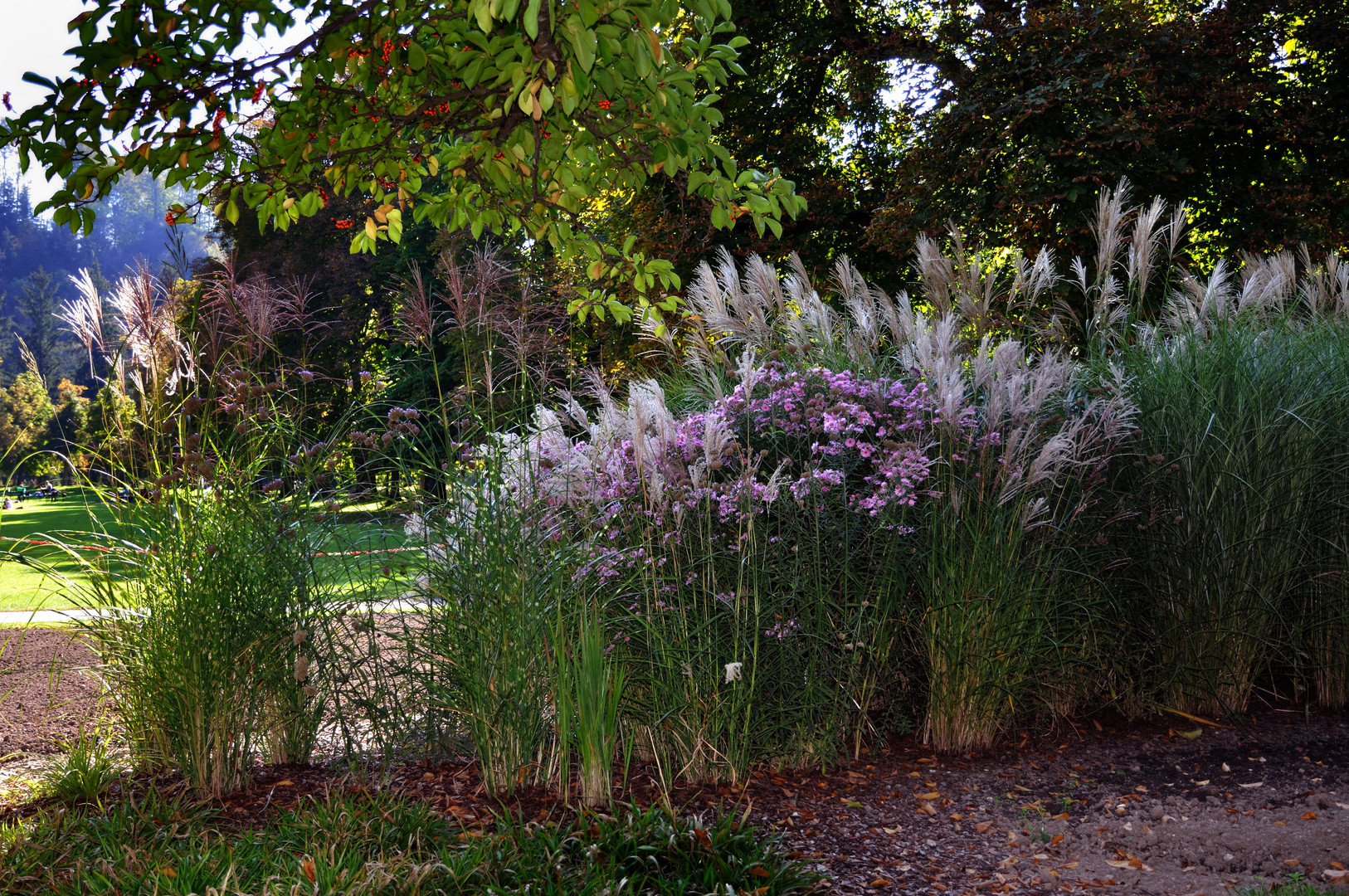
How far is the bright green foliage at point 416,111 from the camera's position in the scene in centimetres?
334

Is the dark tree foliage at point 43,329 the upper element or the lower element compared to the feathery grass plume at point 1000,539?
upper

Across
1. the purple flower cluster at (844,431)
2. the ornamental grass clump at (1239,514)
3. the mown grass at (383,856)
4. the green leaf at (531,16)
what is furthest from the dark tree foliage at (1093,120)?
the mown grass at (383,856)

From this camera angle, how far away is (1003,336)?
6344 mm

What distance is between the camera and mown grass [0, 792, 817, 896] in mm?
2584

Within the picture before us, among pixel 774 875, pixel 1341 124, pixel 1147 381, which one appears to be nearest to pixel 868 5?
pixel 1341 124

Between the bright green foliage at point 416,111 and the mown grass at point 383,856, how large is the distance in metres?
2.33

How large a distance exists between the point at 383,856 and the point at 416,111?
3270 millimetres

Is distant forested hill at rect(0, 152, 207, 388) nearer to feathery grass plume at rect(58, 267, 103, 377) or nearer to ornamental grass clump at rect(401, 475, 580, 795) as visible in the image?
feathery grass plume at rect(58, 267, 103, 377)

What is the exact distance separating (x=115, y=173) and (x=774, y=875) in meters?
3.57

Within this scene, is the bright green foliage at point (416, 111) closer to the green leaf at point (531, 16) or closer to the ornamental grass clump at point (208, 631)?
the green leaf at point (531, 16)

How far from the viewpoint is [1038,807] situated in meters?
3.61

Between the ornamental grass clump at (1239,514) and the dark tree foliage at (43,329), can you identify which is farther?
the dark tree foliage at (43,329)

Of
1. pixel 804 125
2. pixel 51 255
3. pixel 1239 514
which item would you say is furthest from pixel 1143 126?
pixel 51 255

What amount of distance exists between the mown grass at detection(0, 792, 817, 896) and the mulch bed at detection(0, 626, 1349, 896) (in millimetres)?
135
